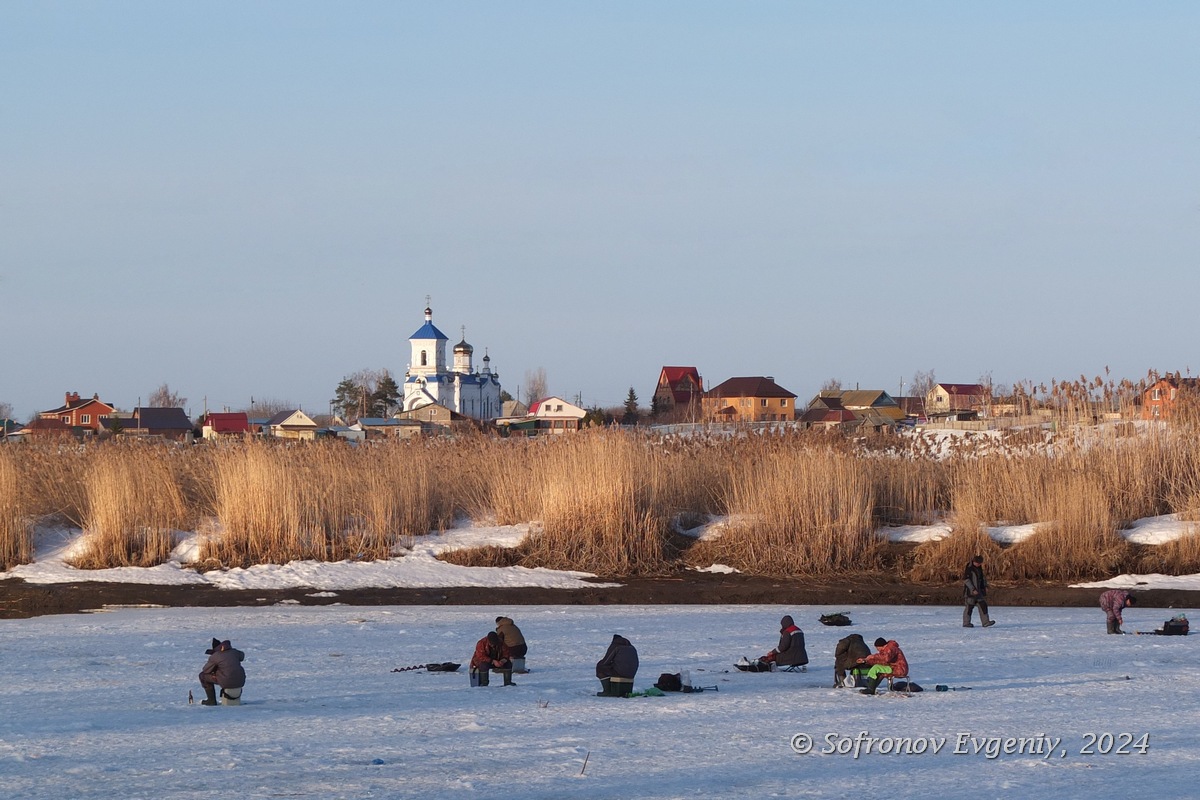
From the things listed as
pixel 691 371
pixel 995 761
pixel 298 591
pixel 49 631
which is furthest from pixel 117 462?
pixel 691 371

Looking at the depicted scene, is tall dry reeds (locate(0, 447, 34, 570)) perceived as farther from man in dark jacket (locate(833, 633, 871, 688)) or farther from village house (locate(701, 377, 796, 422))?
village house (locate(701, 377, 796, 422))

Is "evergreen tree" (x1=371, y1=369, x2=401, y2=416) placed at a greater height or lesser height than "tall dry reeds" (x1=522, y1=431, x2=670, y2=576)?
greater

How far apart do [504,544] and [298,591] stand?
3.56 m

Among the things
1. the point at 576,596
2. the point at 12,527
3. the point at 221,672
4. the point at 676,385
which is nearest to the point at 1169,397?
the point at 576,596

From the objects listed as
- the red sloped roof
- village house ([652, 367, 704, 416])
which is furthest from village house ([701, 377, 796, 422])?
the red sloped roof

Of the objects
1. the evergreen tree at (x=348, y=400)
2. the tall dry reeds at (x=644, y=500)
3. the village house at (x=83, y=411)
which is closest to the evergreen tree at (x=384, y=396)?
the evergreen tree at (x=348, y=400)

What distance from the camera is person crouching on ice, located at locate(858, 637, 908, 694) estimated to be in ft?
32.0

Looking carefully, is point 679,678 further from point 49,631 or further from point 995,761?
point 49,631

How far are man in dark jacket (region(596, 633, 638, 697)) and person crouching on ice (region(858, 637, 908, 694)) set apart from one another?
169 centimetres

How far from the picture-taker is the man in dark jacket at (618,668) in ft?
31.1

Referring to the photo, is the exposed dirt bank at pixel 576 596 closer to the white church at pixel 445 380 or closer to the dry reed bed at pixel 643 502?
the dry reed bed at pixel 643 502

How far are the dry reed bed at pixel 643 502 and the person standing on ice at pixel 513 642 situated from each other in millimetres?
9203

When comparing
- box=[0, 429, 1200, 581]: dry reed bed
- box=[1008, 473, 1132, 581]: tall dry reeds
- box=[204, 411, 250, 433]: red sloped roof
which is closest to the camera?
box=[1008, 473, 1132, 581]: tall dry reeds

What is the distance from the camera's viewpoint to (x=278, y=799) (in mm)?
6598
